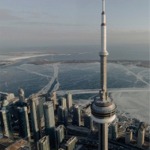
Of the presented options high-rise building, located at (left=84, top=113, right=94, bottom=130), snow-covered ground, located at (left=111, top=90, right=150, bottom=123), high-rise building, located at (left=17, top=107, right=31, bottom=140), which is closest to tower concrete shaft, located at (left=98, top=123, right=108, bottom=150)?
high-rise building, located at (left=84, top=113, right=94, bottom=130)

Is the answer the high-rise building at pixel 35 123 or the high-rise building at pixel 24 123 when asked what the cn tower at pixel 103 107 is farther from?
the high-rise building at pixel 24 123

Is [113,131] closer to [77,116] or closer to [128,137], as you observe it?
[128,137]

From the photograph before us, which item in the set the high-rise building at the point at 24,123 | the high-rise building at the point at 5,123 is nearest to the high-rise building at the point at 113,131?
the high-rise building at the point at 24,123

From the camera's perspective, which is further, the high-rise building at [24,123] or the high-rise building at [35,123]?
the high-rise building at [35,123]

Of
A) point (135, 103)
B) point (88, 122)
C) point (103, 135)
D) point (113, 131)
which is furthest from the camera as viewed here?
point (135, 103)

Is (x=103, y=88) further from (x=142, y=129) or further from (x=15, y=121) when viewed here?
(x=15, y=121)

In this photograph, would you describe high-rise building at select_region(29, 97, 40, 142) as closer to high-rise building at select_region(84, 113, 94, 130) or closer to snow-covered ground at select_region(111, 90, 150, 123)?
high-rise building at select_region(84, 113, 94, 130)

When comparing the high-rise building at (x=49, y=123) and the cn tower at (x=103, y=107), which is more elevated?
the cn tower at (x=103, y=107)

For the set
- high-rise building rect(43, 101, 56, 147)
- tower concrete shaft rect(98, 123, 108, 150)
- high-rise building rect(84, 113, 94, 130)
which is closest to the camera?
tower concrete shaft rect(98, 123, 108, 150)

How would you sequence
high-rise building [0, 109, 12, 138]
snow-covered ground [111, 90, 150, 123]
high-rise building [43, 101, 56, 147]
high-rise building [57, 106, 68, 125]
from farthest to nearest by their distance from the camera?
snow-covered ground [111, 90, 150, 123] < high-rise building [57, 106, 68, 125] < high-rise building [0, 109, 12, 138] < high-rise building [43, 101, 56, 147]

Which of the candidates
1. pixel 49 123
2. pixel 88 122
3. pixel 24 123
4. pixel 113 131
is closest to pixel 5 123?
pixel 24 123

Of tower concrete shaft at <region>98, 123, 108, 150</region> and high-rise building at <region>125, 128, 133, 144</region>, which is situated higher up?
tower concrete shaft at <region>98, 123, 108, 150</region>
